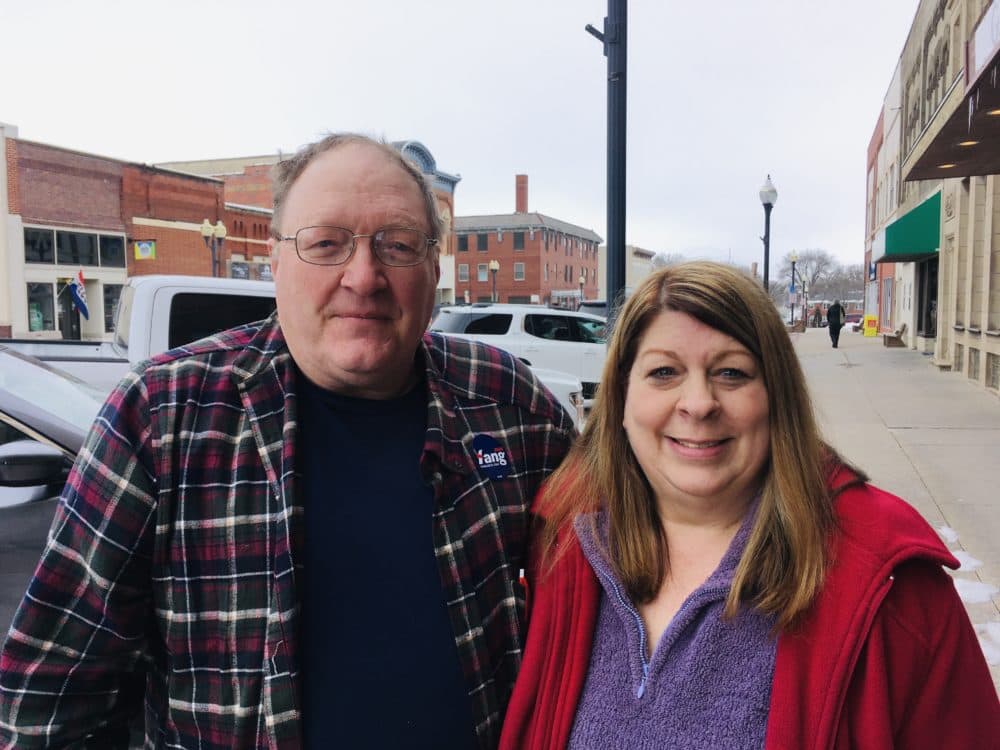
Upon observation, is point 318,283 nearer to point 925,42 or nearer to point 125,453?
point 125,453

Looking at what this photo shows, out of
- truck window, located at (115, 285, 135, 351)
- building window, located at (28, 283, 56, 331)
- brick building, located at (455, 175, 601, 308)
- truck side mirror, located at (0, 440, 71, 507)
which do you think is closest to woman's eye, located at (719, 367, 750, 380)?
truck side mirror, located at (0, 440, 71, 507)

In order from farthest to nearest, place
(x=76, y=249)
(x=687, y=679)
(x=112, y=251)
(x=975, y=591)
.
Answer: (x=112, y=251)
(x=76, y=249)
(x=975, y=591)
(x=687, y=679)

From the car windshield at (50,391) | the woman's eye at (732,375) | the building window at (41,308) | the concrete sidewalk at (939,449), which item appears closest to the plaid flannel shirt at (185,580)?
the woman's eye at (732,375)

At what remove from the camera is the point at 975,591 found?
517 centimetres

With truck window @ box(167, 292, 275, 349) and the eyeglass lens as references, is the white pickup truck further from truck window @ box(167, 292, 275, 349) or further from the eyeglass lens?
the eyeglass lens

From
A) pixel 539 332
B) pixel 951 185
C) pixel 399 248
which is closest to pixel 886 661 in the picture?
pixel 399 248

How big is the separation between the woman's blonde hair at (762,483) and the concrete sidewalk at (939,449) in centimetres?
22

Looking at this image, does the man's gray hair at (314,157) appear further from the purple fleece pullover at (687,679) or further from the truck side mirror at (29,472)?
the truck side mirror at (29,472)

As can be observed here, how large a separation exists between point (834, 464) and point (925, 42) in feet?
83.0

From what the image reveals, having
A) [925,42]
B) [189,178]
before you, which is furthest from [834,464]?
[189,178]

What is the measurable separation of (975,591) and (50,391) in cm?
542

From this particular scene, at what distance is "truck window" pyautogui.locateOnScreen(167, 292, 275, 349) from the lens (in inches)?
278

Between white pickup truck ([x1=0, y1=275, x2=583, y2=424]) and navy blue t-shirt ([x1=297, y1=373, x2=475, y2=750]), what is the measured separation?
4.66 m

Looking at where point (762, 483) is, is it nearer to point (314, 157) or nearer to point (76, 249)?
point (314, 157)
